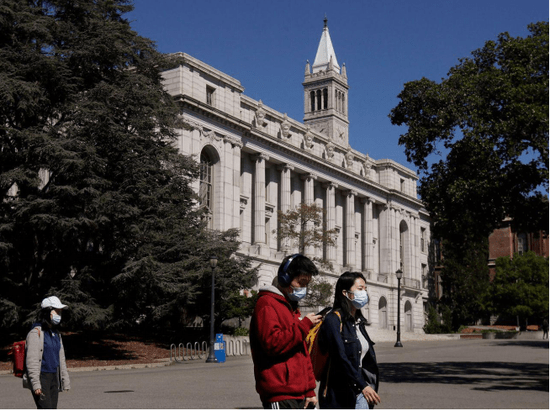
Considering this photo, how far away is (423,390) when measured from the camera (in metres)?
17.6

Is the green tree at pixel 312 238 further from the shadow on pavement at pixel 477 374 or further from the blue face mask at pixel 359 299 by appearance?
the blue face mask at pixel 359 299

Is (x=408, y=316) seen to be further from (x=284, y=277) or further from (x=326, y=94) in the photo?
(x=284, y=277)

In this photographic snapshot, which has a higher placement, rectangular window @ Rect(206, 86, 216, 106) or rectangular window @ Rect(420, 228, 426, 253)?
rectangular window @ Rect(206, 86, 216, 106)

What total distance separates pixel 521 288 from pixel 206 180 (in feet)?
135

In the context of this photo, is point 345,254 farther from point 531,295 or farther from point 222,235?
point 222,235

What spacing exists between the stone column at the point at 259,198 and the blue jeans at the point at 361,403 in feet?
179

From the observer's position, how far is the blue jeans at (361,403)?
6.75 metres

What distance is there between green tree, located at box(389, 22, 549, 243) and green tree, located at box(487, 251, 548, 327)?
186ft

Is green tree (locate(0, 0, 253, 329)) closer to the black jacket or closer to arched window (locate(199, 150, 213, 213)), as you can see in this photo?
arched window (locate(199, 150, 213, 213))

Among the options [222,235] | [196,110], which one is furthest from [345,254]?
[222,235]

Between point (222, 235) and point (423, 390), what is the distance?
1047 inches

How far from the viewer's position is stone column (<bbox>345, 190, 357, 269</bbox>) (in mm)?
77700

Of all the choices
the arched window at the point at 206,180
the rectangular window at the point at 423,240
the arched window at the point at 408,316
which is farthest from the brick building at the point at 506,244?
the arched window at the point at 206,180

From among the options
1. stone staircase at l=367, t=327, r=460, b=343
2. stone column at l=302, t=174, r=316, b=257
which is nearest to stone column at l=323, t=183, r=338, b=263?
stone column at l=302, t=174, r=316, b=257
